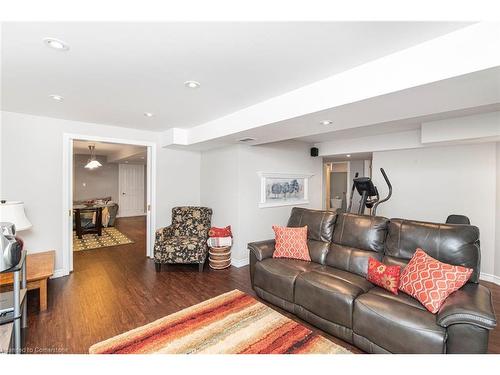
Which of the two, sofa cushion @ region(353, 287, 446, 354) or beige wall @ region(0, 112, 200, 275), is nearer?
sofa cushion @ region(353, 287, 446, 354)

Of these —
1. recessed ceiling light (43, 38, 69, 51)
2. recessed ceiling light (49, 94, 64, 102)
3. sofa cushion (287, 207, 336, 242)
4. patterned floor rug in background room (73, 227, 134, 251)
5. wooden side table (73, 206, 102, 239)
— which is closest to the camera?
recessed ceiling light (43, 38, 69, 51)

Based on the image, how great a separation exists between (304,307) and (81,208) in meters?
5.77

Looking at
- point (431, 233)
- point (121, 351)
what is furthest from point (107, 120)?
point (431, 233)

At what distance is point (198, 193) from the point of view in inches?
189

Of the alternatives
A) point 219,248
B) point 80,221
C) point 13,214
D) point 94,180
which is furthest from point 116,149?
point 219,248

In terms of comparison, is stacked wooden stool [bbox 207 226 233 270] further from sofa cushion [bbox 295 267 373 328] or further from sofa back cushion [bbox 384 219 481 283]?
sofa back cushion [bbox 384 219 481 283]

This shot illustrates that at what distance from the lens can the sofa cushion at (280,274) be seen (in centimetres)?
240

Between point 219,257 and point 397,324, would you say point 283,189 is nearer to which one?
point 219,257

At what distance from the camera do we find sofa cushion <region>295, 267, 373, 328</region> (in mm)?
1937

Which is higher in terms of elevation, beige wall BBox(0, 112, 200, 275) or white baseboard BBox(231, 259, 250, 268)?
beige wall BBox(0, 112, 200, 275)

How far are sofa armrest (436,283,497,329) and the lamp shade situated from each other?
12.6 feet

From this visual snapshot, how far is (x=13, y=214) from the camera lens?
96.8 inches

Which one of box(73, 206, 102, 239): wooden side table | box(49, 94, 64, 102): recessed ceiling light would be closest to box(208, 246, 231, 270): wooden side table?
box(49, 94, 64, 102): recessed ceiling light
